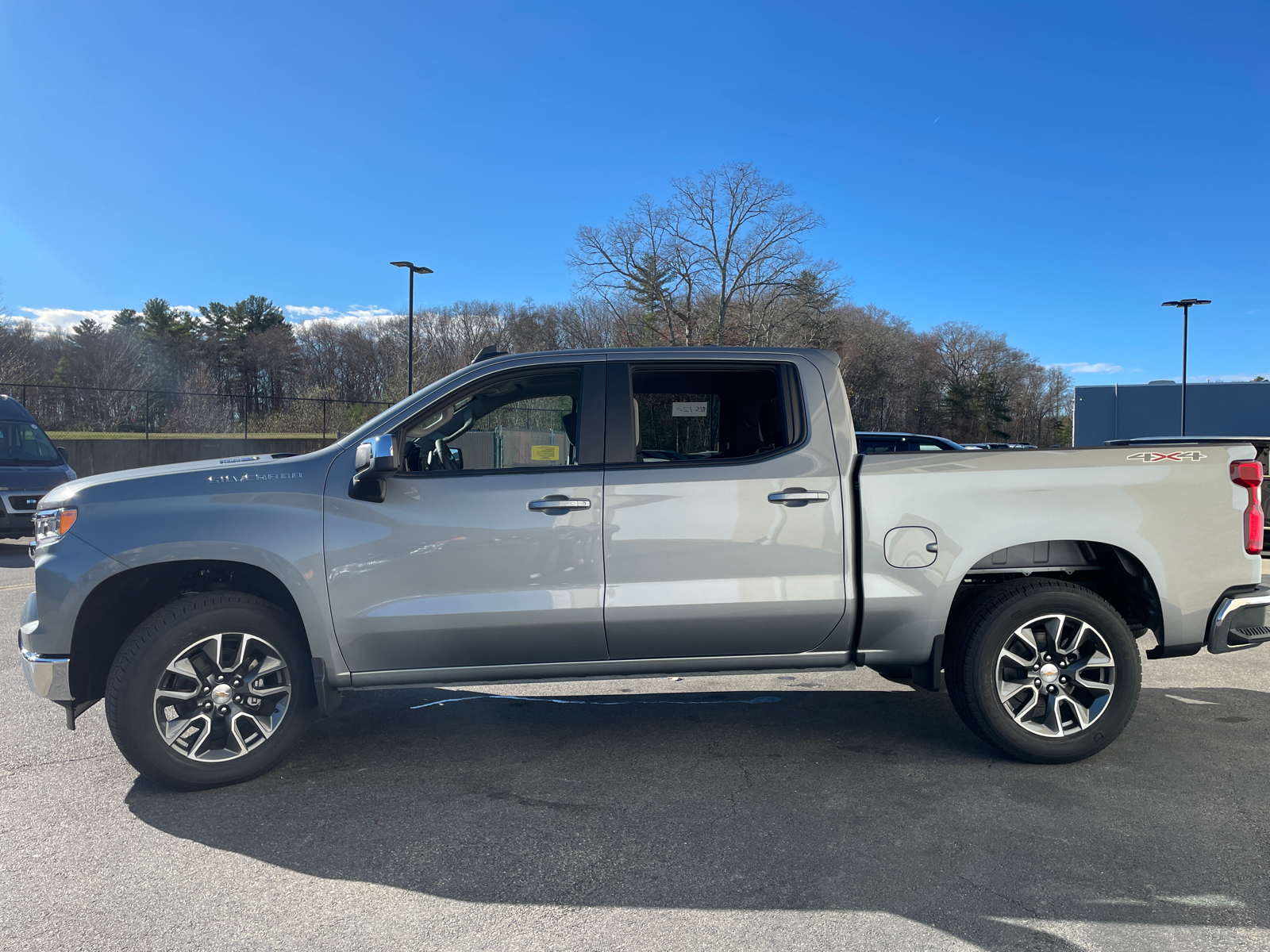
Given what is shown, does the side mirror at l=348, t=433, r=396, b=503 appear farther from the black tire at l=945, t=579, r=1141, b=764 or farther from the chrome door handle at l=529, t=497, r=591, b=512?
the black tire at l=945, t=579, r=1141, b=764

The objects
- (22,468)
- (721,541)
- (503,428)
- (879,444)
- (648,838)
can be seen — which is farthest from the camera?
(879,444)

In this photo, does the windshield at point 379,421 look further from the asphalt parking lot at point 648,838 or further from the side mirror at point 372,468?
the asphalt parking lot at point 648,838

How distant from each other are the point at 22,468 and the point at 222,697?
1121cm

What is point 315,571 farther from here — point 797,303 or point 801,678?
point 797,303

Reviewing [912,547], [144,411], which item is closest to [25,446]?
[912,547]

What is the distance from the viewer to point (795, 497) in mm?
4121

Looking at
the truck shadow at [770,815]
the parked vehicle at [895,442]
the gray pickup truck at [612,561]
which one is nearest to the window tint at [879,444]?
the parked vehicle at [895,442]

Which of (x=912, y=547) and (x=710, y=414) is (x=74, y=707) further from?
(x=912, y=547)

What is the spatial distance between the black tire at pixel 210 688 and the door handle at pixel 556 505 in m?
1.24

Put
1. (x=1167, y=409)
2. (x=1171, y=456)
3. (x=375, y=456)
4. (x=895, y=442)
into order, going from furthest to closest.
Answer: (x=1167, y=409) < (x=895, y=442) < (x=1171, y=456) < (x=375, y=456)

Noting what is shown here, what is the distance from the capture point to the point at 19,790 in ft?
13.0

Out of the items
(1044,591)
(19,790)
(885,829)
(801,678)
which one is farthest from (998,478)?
(19,790)

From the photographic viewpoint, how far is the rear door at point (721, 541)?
406cm

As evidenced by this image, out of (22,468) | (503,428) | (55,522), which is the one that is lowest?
(55,522)
